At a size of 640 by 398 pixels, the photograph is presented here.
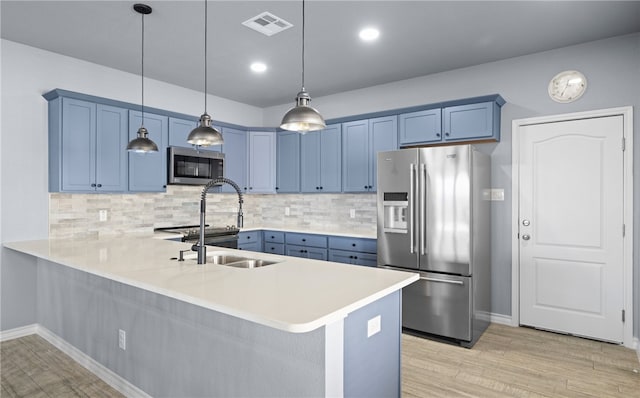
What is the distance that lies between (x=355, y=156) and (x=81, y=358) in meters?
3.43

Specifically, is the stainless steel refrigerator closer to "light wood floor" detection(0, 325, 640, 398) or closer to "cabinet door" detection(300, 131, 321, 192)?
"light wood floor" detection(0, 325, 640, 398)

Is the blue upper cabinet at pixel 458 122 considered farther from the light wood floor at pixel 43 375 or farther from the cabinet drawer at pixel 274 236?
the light wood floor at pixel 43 375

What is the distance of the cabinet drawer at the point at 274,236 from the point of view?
5051 millimetres

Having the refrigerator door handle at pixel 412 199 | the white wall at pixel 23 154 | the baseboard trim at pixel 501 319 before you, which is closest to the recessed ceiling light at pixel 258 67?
the white wall at pixel 23 154

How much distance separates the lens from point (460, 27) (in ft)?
10.4

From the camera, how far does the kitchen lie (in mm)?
A: 3441

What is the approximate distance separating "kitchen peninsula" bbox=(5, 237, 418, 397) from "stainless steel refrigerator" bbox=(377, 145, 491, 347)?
156cm

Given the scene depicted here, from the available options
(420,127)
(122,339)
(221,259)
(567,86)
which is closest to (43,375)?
(122,339)

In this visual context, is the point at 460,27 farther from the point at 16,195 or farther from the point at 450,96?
the point at 16,195

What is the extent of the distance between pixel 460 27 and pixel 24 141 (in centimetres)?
Answer: 411

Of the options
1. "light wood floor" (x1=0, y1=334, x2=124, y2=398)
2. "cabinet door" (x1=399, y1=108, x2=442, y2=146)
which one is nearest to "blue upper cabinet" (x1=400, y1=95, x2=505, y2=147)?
"cabinet door" (x1=399, y1=108, x2=442, y2=146)

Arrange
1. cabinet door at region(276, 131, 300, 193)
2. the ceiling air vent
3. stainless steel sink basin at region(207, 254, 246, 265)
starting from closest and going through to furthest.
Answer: stainless steel sink basin at region(207, 254, 246, 265) → the ceiling air vent → cabinet door at region(276, 131, 300, 193)

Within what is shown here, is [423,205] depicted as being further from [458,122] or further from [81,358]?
[81,358]

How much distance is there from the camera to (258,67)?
13.6ft
